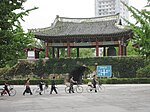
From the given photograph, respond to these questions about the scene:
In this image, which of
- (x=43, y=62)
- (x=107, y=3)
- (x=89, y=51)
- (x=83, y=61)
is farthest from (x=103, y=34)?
(x=107, y=3)

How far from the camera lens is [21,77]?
150 ft

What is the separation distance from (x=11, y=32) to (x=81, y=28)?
1213 inches

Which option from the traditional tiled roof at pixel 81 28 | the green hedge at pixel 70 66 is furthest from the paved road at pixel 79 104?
the traditional tiled roof at pixel 81 28

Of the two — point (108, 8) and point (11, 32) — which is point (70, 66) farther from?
point (108, 8)

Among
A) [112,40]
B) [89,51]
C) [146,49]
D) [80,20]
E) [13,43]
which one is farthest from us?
[89,51]

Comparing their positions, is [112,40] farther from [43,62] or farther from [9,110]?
[9,110]

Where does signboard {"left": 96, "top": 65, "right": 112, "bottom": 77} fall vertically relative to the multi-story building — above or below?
below

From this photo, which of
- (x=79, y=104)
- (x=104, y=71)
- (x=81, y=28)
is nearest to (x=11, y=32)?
(x=79, y=104)

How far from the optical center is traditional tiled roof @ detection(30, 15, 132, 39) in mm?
44144

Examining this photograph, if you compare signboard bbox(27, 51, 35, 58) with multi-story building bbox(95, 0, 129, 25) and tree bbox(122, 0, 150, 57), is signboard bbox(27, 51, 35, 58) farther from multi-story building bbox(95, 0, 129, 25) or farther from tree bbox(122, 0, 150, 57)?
multi-story building bbox(95, 0, 129, 25)

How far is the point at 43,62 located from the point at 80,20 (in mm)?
9047

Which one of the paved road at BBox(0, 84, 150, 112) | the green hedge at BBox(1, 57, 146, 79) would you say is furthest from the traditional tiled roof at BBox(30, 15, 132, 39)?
the paved road at BBox(0, 84, 150, 112)

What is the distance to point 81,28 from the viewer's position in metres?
47.2

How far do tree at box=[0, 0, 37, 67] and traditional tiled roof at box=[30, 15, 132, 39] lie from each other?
25096mm
